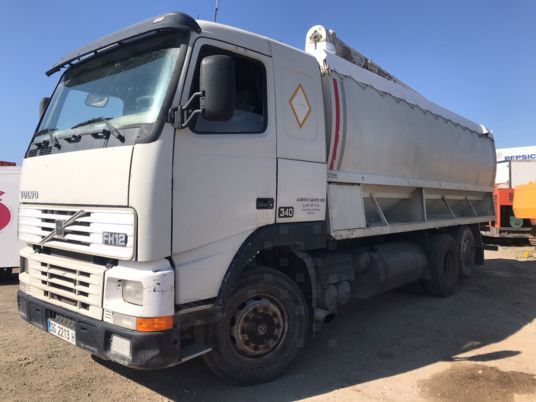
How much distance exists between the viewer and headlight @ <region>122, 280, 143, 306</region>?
304 cm

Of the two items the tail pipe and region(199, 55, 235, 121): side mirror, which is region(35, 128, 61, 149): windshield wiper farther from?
the tail pipe

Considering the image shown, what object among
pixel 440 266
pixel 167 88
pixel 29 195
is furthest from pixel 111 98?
pixel 440 266

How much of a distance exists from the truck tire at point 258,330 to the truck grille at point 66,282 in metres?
0.90

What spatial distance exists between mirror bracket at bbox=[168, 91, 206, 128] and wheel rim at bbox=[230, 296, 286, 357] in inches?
65.2

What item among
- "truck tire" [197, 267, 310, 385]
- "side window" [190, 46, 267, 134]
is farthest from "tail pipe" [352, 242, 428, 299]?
"side window" [190, 46, 267, 134]

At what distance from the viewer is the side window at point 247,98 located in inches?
142

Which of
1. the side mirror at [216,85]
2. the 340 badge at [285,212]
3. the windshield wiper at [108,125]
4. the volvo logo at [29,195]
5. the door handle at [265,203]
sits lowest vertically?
the 340 badge at [285,212]

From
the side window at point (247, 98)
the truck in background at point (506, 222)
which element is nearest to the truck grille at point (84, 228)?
the side window at point (247, 98)

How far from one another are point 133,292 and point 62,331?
0.93 meters

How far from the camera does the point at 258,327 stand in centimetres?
382

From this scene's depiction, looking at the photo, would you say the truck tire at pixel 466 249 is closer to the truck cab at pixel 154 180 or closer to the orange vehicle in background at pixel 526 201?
the orange vehicle in background at pixel 526 201

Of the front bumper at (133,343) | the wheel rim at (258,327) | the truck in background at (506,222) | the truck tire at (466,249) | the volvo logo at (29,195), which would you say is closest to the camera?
the front bumper at (133,343)

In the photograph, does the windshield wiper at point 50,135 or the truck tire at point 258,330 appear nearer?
the truck tire at point 258,330

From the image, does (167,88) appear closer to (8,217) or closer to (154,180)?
(154,180)
